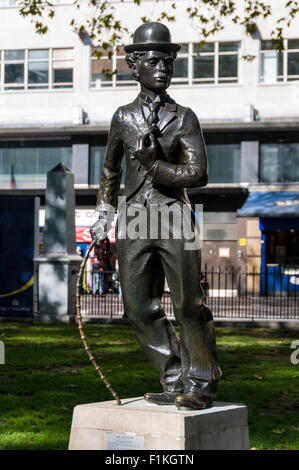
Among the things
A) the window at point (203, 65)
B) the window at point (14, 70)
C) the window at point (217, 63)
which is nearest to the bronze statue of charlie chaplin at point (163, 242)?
the window at point (203, 65)

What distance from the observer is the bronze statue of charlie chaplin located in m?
5.36

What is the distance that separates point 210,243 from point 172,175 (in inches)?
1088

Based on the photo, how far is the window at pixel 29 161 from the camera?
34250mm

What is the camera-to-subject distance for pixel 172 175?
530 cm

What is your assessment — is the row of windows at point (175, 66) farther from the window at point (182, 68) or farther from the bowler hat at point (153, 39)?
the bowler hat at point (153, 39)

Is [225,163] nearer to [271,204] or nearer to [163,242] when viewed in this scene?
[271,204]

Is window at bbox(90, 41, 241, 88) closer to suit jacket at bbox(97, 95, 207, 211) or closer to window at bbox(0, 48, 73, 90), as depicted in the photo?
window at bbox(0, 48, 73, 90)

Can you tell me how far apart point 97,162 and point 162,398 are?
93.8 ft

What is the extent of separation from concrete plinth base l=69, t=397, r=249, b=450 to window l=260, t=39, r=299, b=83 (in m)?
28.3

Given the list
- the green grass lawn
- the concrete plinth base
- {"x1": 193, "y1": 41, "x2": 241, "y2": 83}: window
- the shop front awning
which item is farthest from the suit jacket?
{"x1": 193, "y1": 41, "x2": 241, "y2": 83}: window

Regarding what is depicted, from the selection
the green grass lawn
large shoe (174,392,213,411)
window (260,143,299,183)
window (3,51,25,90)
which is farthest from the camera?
window (3,51,25,90)

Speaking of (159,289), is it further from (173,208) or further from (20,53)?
(20,53)

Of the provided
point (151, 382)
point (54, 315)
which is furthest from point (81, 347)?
point (54, 315)

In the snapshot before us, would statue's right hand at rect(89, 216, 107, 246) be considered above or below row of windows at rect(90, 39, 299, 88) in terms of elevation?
below
